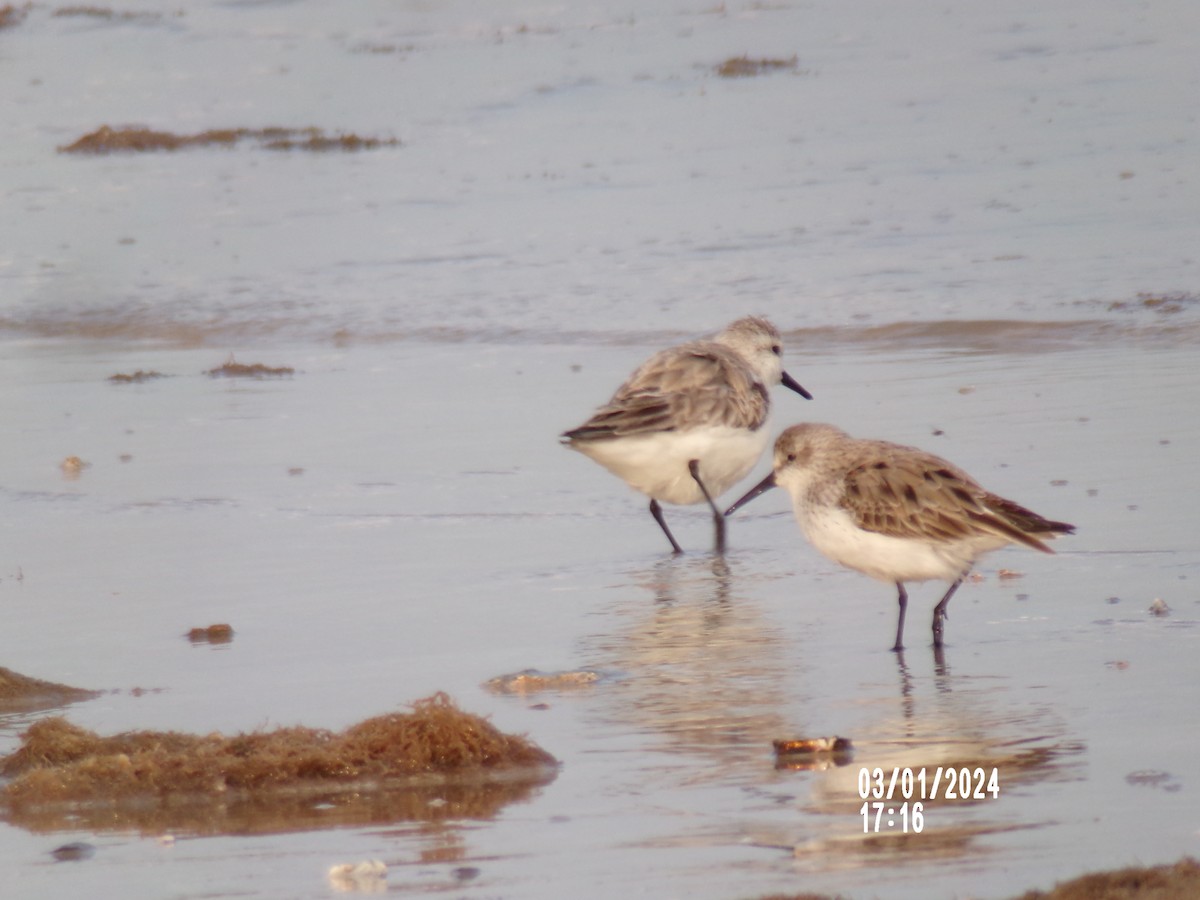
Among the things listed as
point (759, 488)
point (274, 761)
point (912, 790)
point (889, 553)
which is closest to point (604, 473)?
point (759, 488)

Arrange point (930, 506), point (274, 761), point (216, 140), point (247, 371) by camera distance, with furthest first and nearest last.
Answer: point (216, 140) < point (247, 371) < point (930, 506) < point (274, 761)

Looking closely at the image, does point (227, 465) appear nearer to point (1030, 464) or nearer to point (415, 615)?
point (415, 615)

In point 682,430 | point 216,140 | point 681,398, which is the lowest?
point 682,430

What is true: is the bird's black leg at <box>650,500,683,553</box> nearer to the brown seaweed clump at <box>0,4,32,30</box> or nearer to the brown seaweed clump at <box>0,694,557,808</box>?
the brown seaweed clump at <box>0,694,557,808</box>

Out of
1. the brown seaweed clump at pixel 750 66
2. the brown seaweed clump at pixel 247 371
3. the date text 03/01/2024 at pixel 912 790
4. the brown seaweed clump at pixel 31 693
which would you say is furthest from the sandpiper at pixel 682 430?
the brown seaweed clump at pixel 750 66

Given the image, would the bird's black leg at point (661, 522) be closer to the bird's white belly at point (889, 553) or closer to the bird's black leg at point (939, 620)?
the bird's white belly at point (889, 553)

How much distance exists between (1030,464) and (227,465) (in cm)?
354

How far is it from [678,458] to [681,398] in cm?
26

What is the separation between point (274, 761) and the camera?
4.33 m

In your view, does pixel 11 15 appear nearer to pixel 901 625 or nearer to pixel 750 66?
pixel 750 66

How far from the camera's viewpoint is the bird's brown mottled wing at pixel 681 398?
293 inches

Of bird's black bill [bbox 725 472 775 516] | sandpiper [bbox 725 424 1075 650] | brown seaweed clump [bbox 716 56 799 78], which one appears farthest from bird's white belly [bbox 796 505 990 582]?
brown seaweed clump [bbox 716 56 799 78]

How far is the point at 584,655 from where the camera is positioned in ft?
18.3

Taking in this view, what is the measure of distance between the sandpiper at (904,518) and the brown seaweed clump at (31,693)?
2.24 meters
